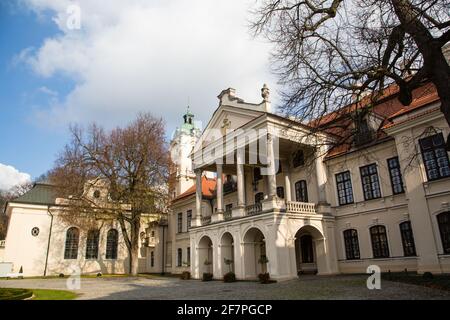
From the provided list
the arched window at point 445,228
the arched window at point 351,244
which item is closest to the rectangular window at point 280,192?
the arched window at point 351,244

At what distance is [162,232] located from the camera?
131 feet

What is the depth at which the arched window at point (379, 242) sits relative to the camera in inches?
790

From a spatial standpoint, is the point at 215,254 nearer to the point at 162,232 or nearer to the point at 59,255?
the point at 162,232

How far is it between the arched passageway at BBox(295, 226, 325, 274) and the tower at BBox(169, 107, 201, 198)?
23.1 meters

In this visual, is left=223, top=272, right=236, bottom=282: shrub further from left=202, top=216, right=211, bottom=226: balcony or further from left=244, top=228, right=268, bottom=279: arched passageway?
left=202, top=216, right=211, bottom=226: balcony

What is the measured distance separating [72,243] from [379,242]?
30278 mm

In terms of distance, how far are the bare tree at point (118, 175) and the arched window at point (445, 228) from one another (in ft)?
72.0

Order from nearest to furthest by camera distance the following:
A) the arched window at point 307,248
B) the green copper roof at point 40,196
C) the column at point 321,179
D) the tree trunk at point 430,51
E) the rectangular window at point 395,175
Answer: the tree trunk at point 430,51
the rectangular window at point 395,175
the column at point 321,179
the arched window at point 307,248
the green copper roof at point 40,196

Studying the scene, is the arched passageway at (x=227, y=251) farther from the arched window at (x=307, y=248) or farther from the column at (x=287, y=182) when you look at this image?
the column at (x=287, y=182)

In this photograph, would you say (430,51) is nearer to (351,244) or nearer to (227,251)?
(351,244)

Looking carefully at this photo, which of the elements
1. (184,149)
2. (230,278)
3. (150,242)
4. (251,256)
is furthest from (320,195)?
(184,149)

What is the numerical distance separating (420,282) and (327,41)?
10132 mm

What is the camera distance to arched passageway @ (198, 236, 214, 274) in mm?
26750

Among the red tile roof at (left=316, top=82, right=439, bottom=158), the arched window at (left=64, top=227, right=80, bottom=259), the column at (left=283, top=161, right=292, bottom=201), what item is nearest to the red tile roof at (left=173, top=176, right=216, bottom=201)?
the column at (left=283, top=161, right=292, bottom=201)
